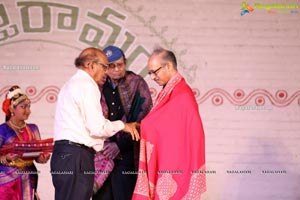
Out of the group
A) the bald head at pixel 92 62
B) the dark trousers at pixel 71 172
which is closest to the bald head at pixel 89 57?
the bald head at pixel 92 62

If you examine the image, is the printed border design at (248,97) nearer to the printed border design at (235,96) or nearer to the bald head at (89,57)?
the printed border design at (235,96)

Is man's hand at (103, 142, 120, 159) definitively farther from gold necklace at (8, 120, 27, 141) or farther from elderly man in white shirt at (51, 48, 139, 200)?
gold necklace at (8, 120, 27, 141)

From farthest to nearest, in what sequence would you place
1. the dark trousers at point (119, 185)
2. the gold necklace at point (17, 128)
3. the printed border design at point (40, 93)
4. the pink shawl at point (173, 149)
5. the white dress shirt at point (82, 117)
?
the printed border design at point (40, 93)
the gold necklace at point (17, 128)
the dark trousers at point (119, 185)
the white dress shirt at point (82, 117)
the pink shawl at point (173, 149)

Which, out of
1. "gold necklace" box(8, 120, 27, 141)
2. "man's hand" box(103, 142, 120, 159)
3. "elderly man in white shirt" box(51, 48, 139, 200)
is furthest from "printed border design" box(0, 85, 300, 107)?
"elderly man in white shirt" box(51, 48, 139, 200)

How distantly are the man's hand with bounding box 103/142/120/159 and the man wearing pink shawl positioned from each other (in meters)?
0.69

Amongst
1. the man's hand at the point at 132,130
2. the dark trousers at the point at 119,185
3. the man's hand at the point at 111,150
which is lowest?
the dark trousers at the point at 119,185

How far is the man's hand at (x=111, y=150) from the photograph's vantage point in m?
4.28

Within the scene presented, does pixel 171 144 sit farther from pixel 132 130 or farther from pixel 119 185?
pixel 119 185

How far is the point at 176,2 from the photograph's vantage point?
5.11 meters

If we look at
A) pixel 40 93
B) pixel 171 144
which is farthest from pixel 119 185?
pixel 40 93

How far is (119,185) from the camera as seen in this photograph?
14.0 ft

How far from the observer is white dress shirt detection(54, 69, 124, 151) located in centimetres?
355

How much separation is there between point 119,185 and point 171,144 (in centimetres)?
93

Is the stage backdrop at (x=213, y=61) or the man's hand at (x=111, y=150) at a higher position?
the stage backdrop at (x=213, y=61)
